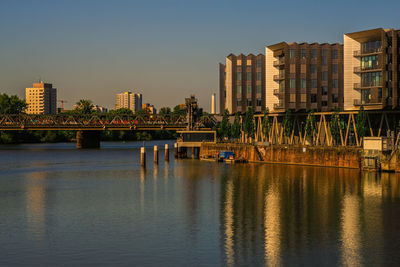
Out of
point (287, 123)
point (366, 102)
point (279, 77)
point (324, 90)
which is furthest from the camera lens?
point (279, 77)

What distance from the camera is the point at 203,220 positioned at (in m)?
49.4

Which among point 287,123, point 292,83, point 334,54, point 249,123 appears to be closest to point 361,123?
point 287,123

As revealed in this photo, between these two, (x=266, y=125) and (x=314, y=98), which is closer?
(x=314, y=98)

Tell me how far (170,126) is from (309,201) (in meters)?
117

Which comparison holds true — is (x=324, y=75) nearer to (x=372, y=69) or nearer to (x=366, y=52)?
(x=366, y=52)

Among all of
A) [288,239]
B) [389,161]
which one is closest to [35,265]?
[288,239]

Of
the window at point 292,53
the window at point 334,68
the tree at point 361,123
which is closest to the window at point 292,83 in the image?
the window at point 292,53

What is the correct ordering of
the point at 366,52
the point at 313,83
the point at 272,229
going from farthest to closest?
the point at 313,83 → the point at 366,52 → the point at 272,229

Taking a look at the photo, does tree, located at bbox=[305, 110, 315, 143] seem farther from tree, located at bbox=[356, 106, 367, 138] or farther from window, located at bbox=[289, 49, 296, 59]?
window, located at bbox=[289, 49, 296, 59]

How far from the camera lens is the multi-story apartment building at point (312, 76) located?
11175cm

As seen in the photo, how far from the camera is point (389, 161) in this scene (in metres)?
85.9

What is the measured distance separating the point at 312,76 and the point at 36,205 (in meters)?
72.1

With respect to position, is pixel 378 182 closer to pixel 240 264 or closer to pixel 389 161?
pixel 389 161

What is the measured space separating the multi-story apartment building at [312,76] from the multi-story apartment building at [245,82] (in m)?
15.1
